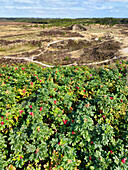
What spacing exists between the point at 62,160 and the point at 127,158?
64.2 inches

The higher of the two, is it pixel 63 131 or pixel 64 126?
pixel 64 126

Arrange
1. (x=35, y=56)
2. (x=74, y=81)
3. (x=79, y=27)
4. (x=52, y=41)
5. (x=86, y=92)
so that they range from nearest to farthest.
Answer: (x=86, y=92), (x=74, y=81), (x=35, y=56), (x=52, y=41), (x=79, y=27)

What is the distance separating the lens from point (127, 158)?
3.21 metres

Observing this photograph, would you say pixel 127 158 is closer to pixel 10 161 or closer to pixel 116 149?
pixel 116 149

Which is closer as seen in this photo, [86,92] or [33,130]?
[33,130]

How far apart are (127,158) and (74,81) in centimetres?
333

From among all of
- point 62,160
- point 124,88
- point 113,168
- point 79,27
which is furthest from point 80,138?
point 79,27

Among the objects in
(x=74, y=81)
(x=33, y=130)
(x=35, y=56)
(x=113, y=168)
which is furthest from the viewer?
(x=35, y=56)

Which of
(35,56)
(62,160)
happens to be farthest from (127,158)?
(35,56)

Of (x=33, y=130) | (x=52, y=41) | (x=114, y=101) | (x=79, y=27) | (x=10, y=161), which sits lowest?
(x=10, y=161)

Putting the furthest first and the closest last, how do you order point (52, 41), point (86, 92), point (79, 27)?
point (79, 27)
point (52, 41)
point (86, 92)

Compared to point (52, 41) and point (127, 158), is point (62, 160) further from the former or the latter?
point (52, 41)

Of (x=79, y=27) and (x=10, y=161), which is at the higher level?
(x=79, y=27)

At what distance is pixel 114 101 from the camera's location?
4.46 m
